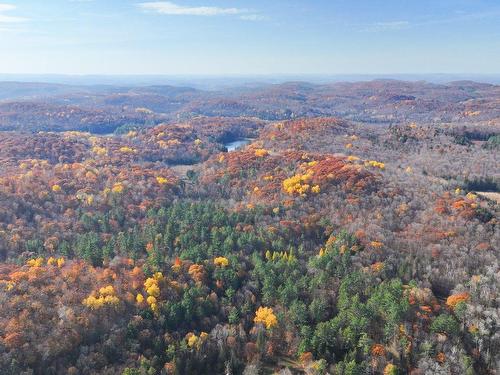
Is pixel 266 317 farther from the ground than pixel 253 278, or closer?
closer

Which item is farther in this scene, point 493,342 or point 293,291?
point 293,291

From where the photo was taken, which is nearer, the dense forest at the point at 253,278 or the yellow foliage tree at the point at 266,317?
the dense forest at the point at 253,278

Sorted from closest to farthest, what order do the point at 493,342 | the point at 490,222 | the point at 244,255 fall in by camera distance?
the point at 493,342 < the point at 244,255 < the point at 490,222

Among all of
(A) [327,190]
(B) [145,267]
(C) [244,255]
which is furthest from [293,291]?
(A) [327,190]

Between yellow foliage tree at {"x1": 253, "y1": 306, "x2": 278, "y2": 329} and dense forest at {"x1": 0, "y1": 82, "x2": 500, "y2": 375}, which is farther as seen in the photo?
yellow foliage tree at {"x1": 253, "y1": 306, "x2": 278, "y2": 329}

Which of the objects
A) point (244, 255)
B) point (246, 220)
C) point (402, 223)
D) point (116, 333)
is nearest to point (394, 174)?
point (402, 223)

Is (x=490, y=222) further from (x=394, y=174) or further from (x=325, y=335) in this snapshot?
(x=325, y=335)

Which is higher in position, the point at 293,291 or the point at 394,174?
the point at 394,174

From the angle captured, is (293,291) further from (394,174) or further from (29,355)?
(394,174)

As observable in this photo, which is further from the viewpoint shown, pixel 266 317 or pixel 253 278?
pixel 253 278

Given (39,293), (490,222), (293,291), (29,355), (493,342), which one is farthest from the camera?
(490,222)
